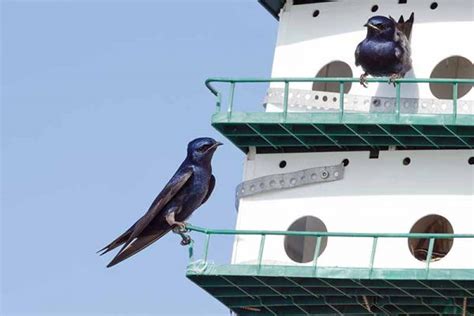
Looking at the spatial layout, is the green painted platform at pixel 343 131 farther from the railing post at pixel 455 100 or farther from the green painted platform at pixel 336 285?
the green painted platform at pixel 336 285

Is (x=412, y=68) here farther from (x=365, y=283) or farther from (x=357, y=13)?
(x=365, y=283)

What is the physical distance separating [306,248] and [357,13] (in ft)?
7.18

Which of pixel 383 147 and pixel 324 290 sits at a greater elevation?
pixel 383 147

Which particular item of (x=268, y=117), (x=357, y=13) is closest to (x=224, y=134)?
(x=268, y=117)

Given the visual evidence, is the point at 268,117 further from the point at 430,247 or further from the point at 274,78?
the point at 430,247

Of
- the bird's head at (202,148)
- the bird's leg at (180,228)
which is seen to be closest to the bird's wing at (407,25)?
the bird's head at (202,148)

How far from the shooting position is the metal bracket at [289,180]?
20.5 m

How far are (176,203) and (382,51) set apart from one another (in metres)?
2.22

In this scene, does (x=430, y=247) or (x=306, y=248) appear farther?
(x=306, y=248)

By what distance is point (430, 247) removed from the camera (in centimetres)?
1909

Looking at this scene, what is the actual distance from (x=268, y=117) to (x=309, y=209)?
917mm

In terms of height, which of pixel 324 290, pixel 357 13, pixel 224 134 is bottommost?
pixel 324 290

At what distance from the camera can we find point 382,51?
1997cm

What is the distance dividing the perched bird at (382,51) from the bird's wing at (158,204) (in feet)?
5.81
